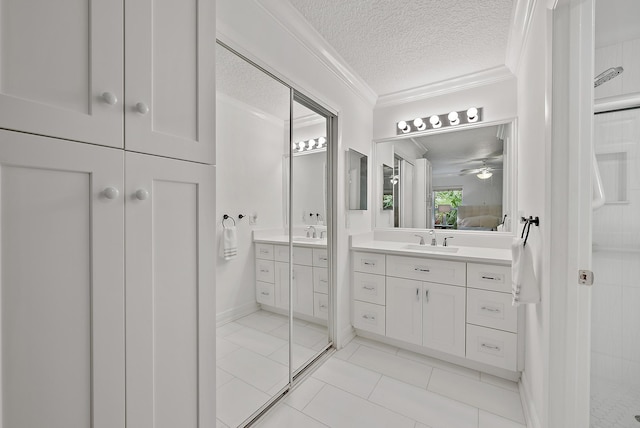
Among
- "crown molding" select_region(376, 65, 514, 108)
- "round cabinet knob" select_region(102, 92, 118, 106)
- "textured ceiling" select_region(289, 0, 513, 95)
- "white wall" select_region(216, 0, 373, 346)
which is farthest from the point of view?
"crown molding" select_region(376, 65, 514, 108)

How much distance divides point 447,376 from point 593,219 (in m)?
1.47

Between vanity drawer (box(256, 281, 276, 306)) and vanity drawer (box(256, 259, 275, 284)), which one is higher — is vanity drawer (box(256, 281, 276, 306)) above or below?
below

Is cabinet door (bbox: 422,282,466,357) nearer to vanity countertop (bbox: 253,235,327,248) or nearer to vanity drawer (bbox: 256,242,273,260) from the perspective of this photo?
vanity countertop (bbox: 253,235,327,248)

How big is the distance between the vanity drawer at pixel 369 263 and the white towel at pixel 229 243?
1.29 meters

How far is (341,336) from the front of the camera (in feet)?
7.80

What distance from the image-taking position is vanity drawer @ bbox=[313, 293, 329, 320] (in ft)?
7.20

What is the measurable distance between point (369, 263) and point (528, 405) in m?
1.36

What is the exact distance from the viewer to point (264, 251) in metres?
1.77

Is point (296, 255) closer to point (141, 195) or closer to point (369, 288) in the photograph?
point (369, 288)

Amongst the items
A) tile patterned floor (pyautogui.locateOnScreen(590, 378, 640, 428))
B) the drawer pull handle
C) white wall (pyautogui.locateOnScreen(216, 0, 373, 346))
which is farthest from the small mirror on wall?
tile patterned floor (pyautogui.locateOnScreen(590, 378, 640, 428))

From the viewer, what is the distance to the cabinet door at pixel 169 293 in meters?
0.71

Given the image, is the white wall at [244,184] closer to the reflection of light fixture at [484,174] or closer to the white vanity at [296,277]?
the white vanity at [296,277]

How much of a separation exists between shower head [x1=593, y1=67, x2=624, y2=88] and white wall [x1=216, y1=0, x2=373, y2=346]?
5.20 feet

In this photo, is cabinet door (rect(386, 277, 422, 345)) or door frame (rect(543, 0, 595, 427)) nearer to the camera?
door frame (rect(543, 0, 595, 427))
